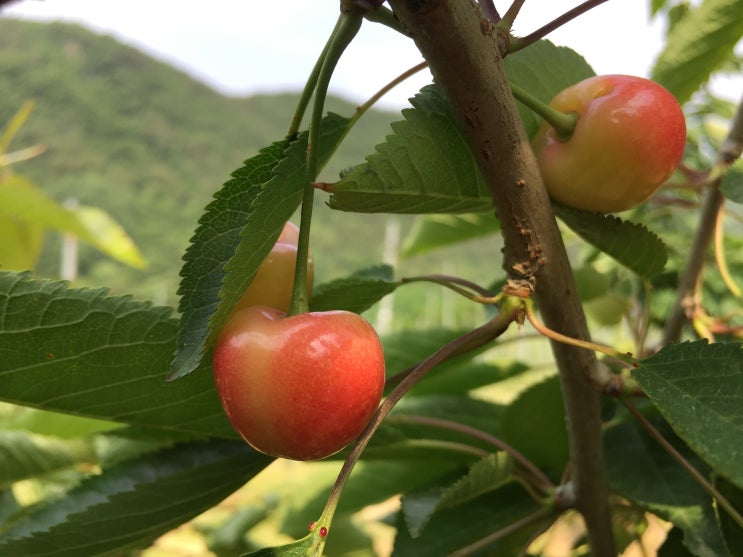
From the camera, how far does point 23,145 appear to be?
29.0 feet

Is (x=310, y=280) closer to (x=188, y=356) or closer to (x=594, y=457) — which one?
(x=188, y=356)

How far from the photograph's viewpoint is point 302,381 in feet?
0.88

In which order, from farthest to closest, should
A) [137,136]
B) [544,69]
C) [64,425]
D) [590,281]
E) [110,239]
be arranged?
[137,136], [110,239], [590,281], [64,425], [544,69]

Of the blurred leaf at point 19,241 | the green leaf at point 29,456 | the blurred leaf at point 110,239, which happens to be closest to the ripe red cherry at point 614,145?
the green leaf at point 29,456

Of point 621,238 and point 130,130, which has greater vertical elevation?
point 130,130

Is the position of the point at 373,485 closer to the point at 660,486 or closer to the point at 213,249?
A: the point at 660,486

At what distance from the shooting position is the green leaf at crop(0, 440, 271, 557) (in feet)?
1.26

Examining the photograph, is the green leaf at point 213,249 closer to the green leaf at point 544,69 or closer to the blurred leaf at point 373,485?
the green leaf at point 544,69

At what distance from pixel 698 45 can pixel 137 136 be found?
1037 centimetres

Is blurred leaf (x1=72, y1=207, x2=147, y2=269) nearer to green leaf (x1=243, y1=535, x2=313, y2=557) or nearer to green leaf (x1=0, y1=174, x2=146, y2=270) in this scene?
green leaf (x1=0, y1=174, x2=146, y2=270)

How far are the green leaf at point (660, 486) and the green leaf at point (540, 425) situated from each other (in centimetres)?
4

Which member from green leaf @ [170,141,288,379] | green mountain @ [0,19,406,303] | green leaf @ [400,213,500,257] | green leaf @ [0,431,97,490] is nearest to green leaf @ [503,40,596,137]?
green leaf @ [170,141,288,379]

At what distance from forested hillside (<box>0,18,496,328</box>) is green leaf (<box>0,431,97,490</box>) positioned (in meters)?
6.70

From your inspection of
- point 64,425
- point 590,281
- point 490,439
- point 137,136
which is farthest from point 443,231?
point 137,136
